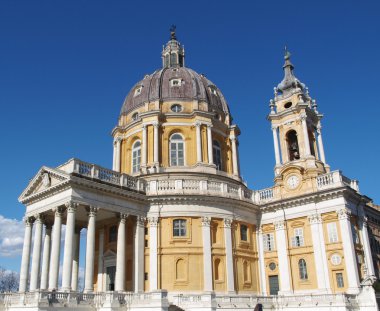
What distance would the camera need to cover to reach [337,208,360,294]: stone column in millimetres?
27312

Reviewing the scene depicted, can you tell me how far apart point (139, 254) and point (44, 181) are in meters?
7.89

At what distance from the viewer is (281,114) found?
119 ft

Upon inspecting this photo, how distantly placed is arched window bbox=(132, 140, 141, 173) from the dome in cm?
383

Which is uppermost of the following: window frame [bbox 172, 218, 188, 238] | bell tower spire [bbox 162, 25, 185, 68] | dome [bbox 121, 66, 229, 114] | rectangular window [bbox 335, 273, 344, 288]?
bell tower spire [bbox 162, 25, 185, 68]

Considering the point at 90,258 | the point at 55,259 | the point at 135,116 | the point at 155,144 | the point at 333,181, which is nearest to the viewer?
the point at 55,259

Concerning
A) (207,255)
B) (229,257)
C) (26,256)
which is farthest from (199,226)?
(26,256)

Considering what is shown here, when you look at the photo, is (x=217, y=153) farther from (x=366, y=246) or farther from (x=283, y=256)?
(x=366, y=246)

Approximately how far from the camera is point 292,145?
36.2m

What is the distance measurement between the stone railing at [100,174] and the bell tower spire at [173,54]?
18929mm

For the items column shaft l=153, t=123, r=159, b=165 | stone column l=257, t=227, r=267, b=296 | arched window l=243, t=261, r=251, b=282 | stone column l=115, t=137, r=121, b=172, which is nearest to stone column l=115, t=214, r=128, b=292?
column shaft l=153, t=123, r=159, b=165

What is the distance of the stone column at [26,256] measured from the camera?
88.7 ft

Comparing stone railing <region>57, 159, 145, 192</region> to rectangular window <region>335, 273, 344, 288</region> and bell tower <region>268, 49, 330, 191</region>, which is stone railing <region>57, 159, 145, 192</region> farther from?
rectangular window <region>335, 273, 344, 288</region>

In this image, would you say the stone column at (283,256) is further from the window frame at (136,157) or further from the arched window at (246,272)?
the window frame at (136,157)

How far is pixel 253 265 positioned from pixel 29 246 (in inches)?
642
